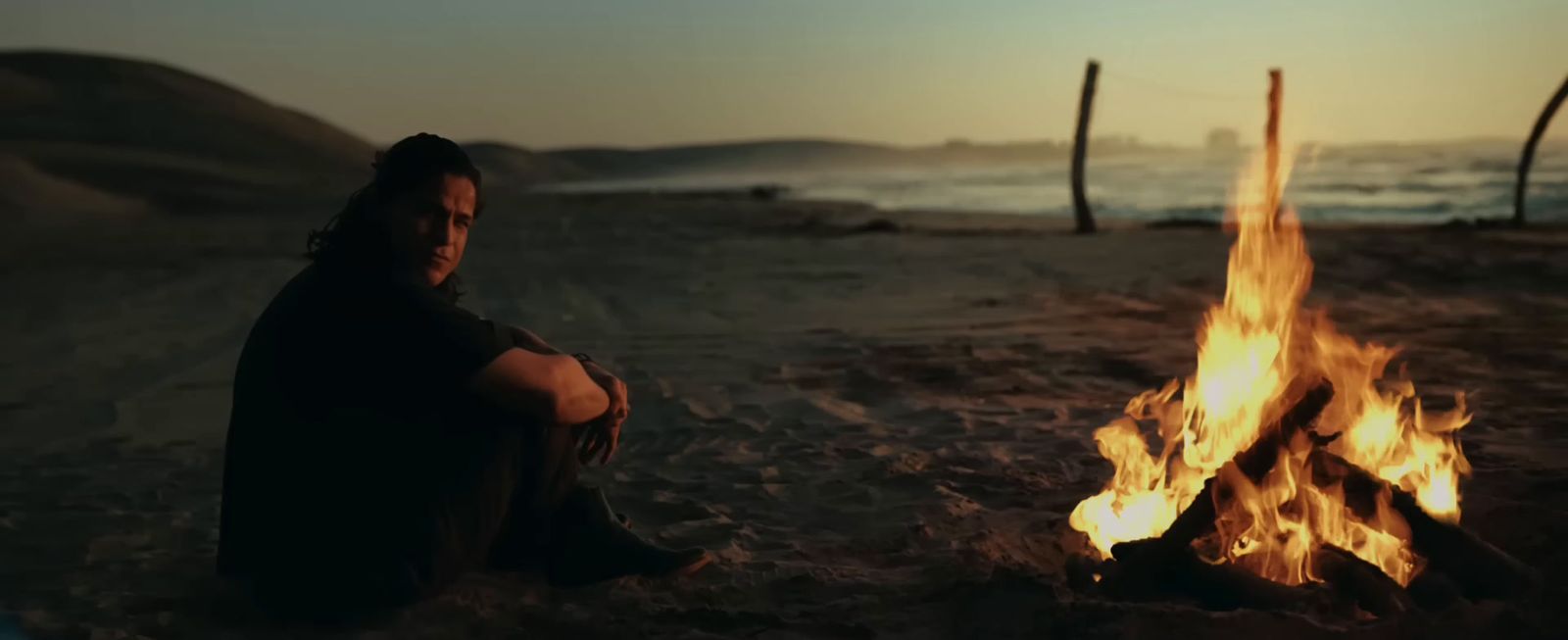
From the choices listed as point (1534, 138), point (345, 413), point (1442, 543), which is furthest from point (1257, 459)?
point (1534, 138)

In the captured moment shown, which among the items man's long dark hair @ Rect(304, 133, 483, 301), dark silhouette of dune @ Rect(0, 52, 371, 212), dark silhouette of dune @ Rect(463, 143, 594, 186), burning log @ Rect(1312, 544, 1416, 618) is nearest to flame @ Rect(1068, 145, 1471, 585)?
burning log @ Rect(1312, 544, 1416, 618)

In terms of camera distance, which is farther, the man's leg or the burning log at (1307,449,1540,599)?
the man's leg

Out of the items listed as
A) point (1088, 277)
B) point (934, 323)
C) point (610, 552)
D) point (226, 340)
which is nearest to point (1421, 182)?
point (1088, 277)

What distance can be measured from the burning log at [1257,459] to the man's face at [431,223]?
2155mm

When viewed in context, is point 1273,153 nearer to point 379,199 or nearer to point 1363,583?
point 1363,583

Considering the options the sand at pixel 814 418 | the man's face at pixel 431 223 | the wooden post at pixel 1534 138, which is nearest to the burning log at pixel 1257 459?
the sand at pixel 814 418

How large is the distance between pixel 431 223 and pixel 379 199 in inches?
5.8

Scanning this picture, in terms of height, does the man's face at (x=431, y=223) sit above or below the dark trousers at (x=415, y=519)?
above

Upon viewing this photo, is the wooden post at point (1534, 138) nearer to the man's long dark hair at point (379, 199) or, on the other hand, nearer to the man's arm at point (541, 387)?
the man's arm at point (541, 387)

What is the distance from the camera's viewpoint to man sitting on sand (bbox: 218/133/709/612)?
318cm

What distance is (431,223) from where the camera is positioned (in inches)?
133

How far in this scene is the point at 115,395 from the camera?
7.38 metres

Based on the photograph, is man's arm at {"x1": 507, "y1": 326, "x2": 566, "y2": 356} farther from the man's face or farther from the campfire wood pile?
the campfire wood pile

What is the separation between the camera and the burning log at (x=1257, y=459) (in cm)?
343
